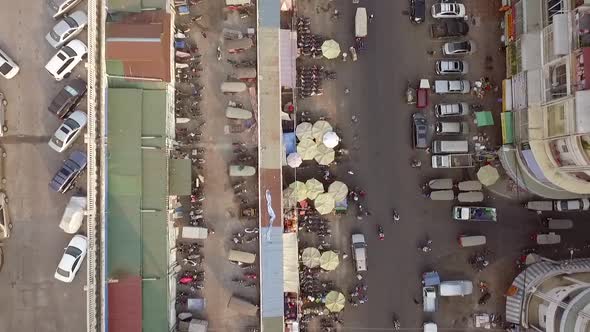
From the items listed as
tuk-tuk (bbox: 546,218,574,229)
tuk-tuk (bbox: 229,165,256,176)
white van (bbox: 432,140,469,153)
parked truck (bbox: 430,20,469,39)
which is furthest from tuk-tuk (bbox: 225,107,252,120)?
tuk-tuk (bbox: 546,218,574,229)

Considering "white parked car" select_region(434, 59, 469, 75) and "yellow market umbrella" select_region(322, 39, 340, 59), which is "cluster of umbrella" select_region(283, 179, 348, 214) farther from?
"white parked car" select_region(434, 59, 469, 75)

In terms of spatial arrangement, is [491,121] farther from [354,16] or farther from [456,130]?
[354,16]

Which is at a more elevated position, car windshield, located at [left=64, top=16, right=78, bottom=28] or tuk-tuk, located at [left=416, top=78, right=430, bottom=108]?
car windshield, located at [left=64, top=16, right=78, bottom=28]

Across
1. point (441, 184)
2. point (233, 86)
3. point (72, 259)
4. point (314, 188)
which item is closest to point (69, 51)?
point (233, 86)

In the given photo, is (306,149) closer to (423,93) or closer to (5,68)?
(423,93)

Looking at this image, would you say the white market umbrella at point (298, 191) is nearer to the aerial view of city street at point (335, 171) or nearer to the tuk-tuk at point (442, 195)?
the aerial view of city street at point (335, 171)

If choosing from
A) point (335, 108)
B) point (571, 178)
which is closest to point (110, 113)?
point (335, 108)
